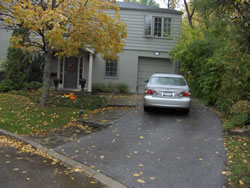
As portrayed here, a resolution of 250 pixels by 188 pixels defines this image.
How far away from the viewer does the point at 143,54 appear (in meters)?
17.1

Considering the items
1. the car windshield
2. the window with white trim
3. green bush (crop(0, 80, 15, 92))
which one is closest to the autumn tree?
the car windshield

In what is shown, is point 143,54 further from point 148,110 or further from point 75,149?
point 75,149

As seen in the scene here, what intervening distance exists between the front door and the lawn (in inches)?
152

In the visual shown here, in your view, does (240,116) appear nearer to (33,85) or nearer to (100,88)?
(100,88)

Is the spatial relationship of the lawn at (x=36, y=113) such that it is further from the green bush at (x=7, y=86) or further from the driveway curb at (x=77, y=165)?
the green bush at (x=7, y=86)

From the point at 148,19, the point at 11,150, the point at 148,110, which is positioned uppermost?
the point at 148,19

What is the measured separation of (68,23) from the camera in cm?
894

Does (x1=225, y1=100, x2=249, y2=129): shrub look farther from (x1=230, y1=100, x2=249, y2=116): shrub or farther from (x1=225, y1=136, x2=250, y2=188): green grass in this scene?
(x1=225, y1=136, x2=250, y2=188): green grass

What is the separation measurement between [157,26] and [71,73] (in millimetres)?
6357

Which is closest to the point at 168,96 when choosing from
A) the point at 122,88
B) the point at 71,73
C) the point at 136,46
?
the point at 122,88

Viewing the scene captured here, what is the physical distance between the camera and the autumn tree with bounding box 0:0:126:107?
7.67 m

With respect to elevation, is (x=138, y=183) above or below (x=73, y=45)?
below

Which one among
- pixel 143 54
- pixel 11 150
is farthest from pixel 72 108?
pixel 143 54

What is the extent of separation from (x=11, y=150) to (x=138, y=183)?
3.50 metres
